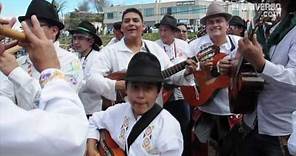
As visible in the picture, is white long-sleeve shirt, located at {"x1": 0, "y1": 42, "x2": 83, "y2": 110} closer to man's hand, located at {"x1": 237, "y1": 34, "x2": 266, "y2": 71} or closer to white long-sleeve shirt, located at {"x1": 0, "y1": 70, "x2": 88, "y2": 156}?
white long-sleeve shirt, located at {"x1": 0, "y1": 70, "x2": 88, "y2": 156}

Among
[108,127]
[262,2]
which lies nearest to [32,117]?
[108,127]

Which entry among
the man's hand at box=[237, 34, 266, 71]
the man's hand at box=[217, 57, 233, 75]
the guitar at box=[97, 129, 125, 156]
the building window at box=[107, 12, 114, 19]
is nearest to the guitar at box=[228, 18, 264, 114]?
the man's hand at box=[237, 34, 266, 71]

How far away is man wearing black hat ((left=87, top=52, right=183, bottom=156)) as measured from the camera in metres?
3.23

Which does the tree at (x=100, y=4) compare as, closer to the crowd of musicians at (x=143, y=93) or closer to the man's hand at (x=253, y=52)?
the crowd of musicians at (x=143, y=93)

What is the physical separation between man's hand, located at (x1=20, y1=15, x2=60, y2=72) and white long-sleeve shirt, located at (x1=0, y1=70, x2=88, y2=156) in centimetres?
16

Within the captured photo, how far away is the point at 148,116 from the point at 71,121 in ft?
6.56

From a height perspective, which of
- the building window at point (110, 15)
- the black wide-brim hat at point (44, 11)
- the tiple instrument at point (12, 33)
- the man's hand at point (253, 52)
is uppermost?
the tiple instrument at point (12, 33)

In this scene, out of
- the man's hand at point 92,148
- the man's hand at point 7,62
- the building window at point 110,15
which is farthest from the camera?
the building window at point 110,15

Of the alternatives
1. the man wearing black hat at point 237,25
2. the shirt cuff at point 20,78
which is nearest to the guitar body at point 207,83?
the shirt cuff at point 20,78

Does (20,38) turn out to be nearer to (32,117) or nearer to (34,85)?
(32,117)

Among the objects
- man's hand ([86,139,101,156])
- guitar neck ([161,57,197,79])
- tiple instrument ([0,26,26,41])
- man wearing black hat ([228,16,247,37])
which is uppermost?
tiple instrument ([0,26,26,41])

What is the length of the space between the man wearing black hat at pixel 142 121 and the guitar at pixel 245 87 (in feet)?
1.79

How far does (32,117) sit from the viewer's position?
4.41ft

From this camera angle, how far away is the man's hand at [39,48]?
157 cm
